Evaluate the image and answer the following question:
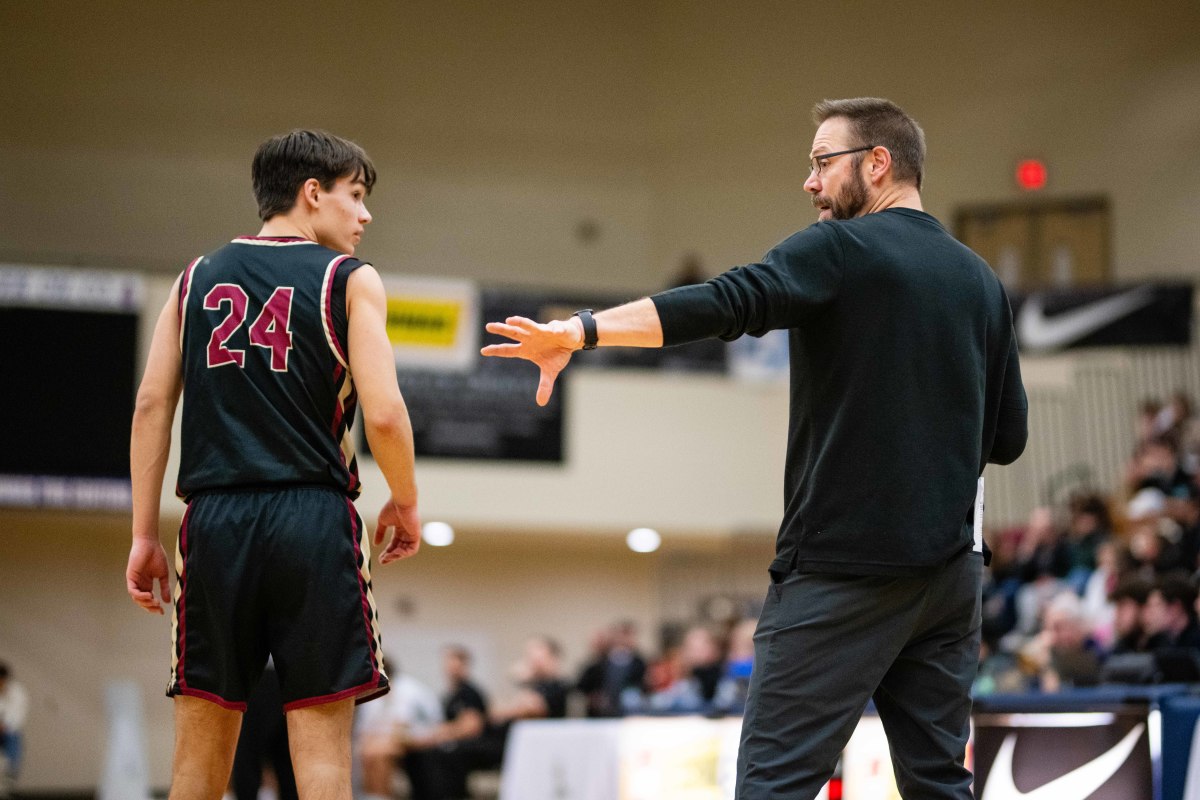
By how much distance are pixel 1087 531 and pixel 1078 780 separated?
8184mm

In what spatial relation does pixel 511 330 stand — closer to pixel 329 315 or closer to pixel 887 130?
pixel 329 315

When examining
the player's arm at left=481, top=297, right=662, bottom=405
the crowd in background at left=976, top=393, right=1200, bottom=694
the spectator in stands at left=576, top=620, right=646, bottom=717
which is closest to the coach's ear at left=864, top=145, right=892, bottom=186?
the player's arm at left=481, top=297, right=662, bottom=405

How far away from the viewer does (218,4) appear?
18.0m

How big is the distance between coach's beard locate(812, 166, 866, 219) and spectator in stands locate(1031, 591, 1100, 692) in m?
4.42

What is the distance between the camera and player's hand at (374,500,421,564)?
3166 millimetres

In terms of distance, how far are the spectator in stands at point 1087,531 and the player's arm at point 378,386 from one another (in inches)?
391

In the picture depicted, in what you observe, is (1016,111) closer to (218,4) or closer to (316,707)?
(218,4)

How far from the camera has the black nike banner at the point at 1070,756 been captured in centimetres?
456

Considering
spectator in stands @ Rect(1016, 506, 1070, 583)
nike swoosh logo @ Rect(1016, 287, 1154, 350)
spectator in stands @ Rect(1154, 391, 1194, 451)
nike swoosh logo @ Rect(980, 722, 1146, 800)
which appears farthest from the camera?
nike swoosh logo @ Rect(1016, 287, 1154, 350)

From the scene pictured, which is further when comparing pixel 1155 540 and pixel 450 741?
pixel 450 741

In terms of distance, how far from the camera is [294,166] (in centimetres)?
323

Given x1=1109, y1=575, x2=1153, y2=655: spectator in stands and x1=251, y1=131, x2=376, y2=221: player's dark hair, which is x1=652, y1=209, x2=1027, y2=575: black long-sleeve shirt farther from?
x1=1109, y1=575, x2=1153, y2=655: spectator in stands

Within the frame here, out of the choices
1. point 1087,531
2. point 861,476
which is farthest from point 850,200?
point 1087,531

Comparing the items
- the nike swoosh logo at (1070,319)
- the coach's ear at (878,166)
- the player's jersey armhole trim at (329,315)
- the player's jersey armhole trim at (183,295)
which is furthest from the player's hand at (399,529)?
the nike swoosh logo at (1070,319)
